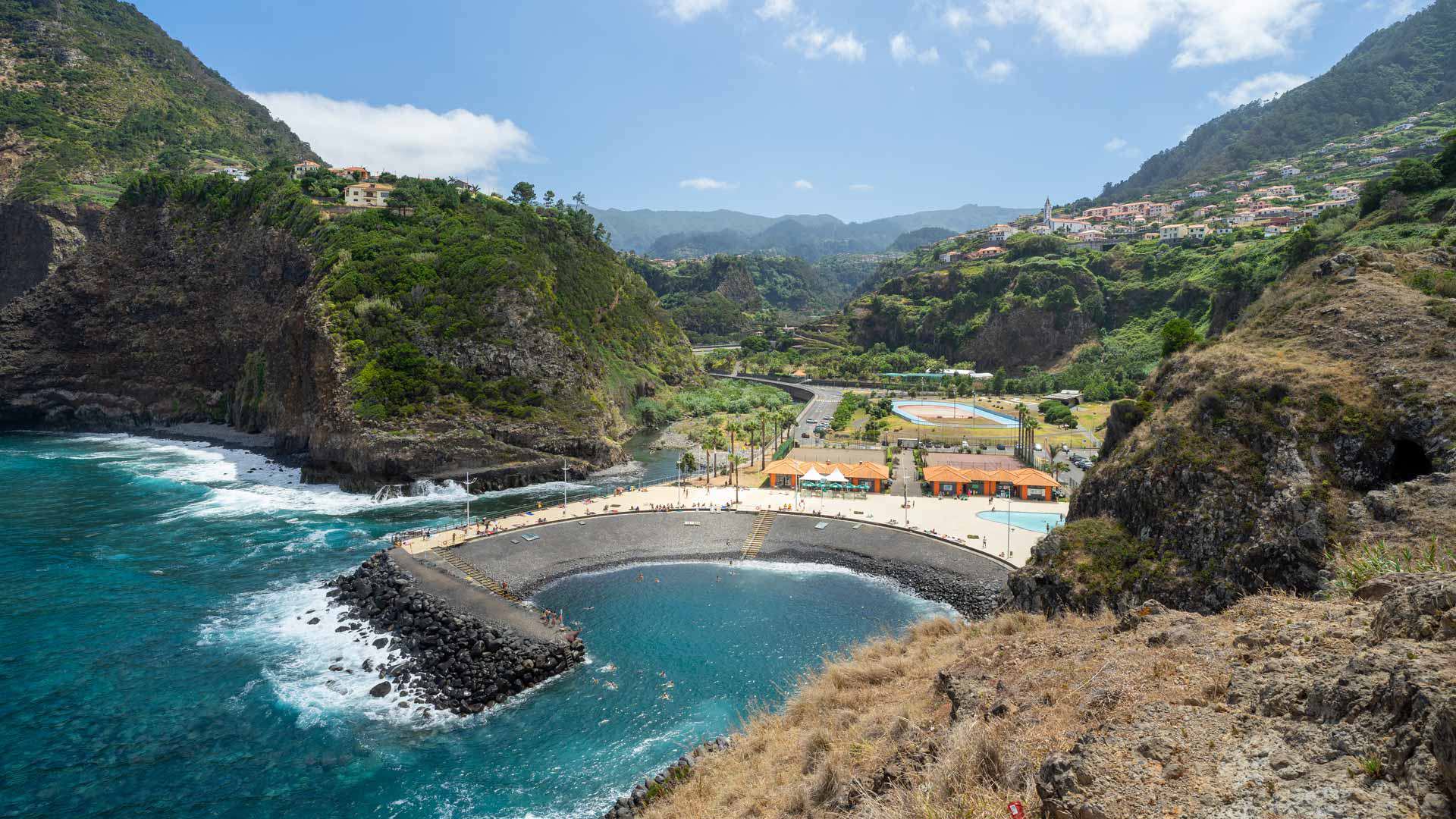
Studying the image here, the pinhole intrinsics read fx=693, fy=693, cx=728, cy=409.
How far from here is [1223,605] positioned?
63.5 feet

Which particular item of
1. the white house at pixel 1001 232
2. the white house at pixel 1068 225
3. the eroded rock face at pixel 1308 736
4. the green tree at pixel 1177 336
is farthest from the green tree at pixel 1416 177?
the white house at pixel 1001 232

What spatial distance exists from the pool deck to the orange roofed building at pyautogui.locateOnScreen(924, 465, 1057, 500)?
98cm

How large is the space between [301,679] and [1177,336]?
41.3 meters

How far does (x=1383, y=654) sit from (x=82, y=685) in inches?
1605

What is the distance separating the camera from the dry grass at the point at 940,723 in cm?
926

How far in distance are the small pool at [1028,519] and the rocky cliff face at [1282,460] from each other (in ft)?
63.4

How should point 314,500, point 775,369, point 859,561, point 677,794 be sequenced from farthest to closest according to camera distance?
1. point 775,369
2. point 314,500
3. point 859,561
4. point 677,794

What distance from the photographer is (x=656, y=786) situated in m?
20.5

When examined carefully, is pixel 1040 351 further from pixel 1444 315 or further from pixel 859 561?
pixel 1444 315

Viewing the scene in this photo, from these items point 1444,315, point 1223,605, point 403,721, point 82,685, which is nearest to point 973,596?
point 1223,605

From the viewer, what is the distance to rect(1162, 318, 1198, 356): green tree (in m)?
31.7

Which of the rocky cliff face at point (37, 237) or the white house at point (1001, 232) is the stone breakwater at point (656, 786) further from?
the white house at point (1001, 232)

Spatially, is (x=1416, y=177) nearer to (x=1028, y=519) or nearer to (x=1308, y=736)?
(x=1028, y=519)

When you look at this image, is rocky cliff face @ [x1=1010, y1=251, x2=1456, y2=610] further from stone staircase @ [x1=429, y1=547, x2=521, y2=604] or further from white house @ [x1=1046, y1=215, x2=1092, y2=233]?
white house @ [x1=1046, y1=215, x2=1092, y2=233]
